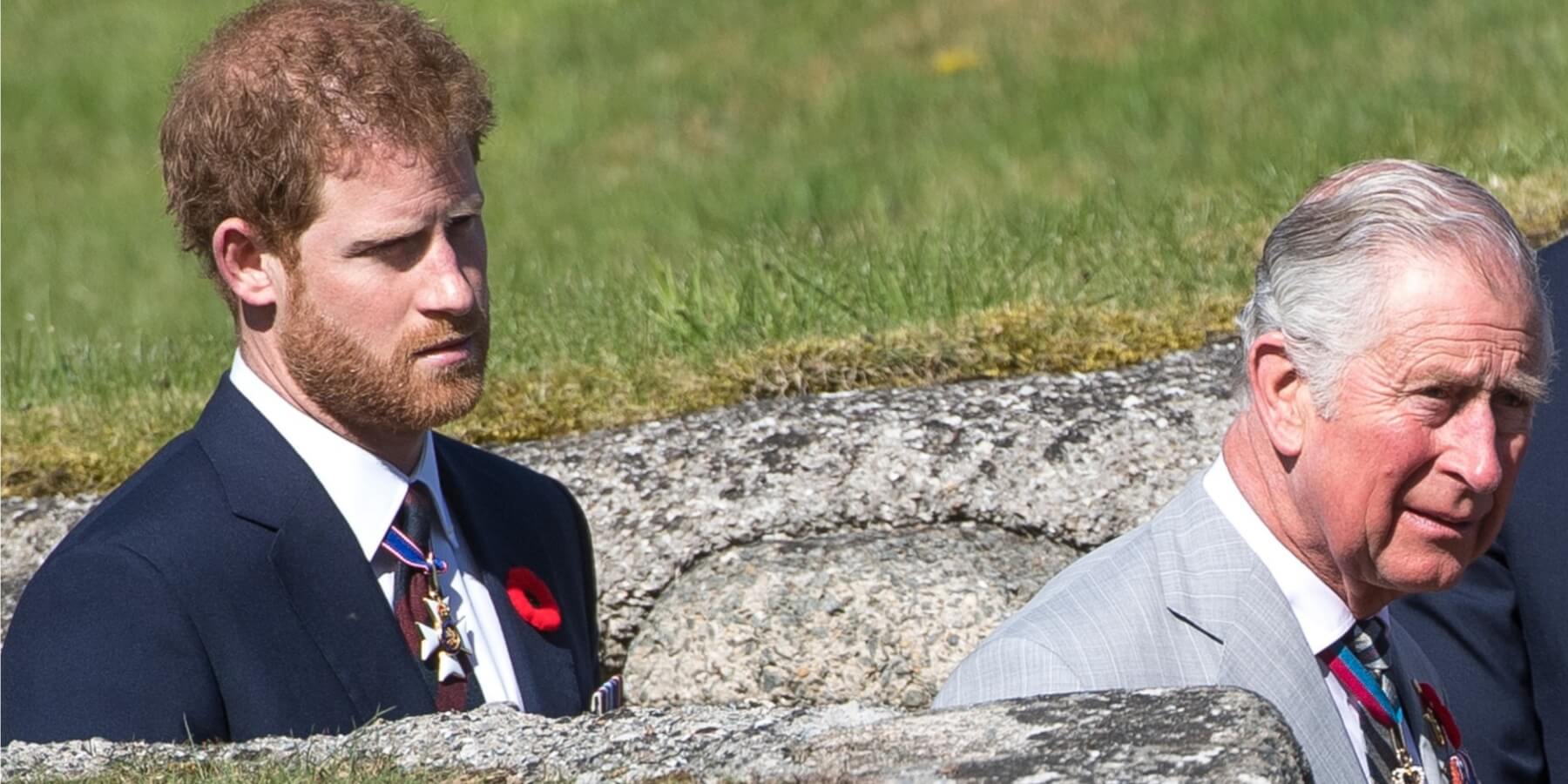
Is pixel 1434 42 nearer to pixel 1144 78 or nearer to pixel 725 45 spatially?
pixel 1144 78

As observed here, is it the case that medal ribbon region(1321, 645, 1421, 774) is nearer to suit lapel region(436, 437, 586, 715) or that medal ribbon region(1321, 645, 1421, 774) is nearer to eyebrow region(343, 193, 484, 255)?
suit lapel region(436, 437, 586, 715)

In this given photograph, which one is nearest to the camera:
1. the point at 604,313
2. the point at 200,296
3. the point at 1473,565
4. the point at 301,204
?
the point at 301,204

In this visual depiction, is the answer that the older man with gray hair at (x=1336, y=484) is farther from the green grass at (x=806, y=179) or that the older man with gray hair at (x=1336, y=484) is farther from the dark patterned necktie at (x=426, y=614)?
the green grass at (x=806, y=179)

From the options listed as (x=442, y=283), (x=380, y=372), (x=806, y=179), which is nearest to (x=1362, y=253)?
(x=442, y=283)

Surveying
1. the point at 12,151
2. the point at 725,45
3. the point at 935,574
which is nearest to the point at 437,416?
the point at 935,574

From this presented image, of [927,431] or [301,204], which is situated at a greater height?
[301,204]

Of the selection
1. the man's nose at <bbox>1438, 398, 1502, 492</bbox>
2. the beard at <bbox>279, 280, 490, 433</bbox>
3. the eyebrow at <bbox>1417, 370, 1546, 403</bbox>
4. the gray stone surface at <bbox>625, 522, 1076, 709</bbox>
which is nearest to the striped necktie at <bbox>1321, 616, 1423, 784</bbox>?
the man's nose at <bbox>1438, 398, 1502, 492</bbox>

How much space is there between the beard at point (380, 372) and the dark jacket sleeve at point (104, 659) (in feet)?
1.29

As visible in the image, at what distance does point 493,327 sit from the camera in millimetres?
5988

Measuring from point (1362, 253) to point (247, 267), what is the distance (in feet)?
5.33

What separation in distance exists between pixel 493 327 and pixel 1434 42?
4.00 m

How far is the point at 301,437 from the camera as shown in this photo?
3.21 metres

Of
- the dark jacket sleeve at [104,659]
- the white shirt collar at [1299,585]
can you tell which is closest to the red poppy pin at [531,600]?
the dark jacket sleeve at [104,659]

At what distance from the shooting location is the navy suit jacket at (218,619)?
113 inches
